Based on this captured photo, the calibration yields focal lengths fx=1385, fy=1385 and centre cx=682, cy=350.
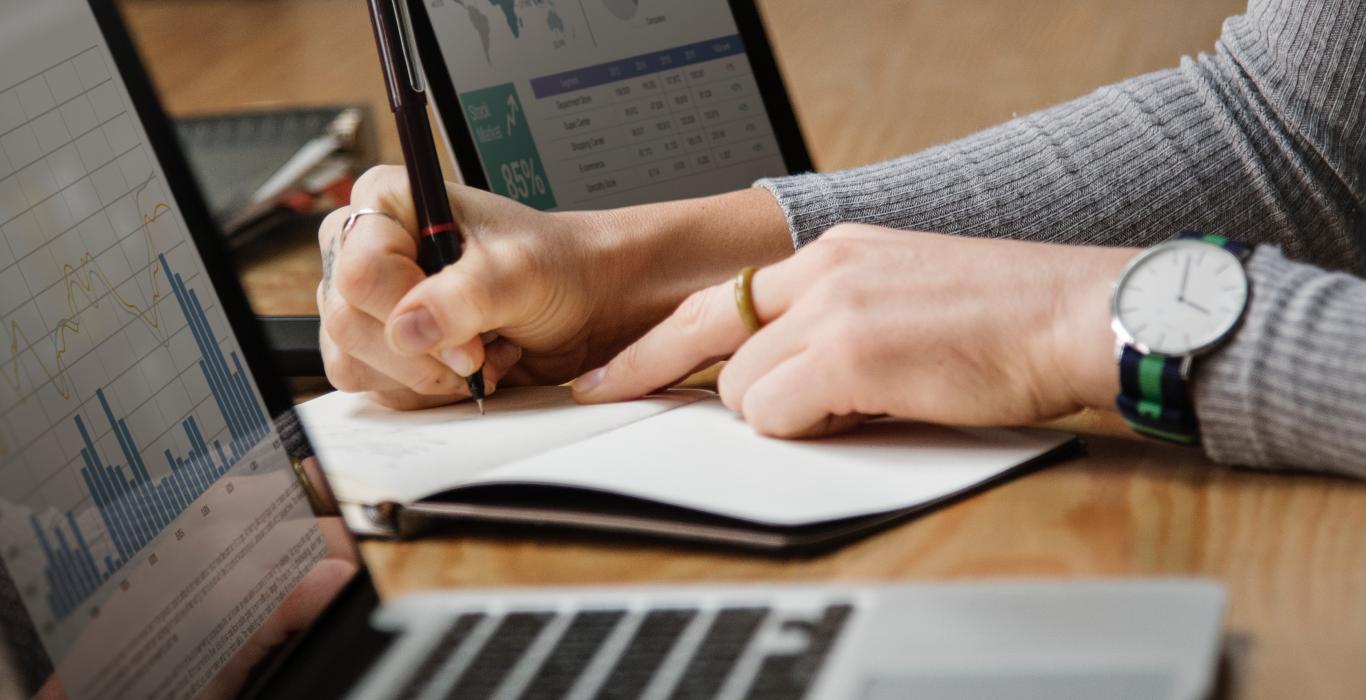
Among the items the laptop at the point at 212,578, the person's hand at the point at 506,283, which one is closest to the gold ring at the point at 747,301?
the person's hand at the point at 506,283

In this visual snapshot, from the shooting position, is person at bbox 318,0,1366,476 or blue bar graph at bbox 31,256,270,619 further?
person at bbox 318,0,1366,476

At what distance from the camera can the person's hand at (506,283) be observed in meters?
0.71

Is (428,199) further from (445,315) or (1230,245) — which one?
(1230,245)

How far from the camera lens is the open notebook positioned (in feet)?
1.89

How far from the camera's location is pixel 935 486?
23.5 inches

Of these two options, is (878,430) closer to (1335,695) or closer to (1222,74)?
(1335,695)

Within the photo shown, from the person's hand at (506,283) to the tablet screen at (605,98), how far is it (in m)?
0.14

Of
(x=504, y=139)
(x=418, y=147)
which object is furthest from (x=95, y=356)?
(x=504, y=139)

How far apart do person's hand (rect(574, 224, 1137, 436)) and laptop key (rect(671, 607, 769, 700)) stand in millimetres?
182

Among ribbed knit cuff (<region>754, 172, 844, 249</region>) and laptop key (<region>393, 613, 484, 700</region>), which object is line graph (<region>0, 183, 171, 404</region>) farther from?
ribbed knit cuff (<region>754, 172, 844, 249</region>)

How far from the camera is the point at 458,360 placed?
0.72 m

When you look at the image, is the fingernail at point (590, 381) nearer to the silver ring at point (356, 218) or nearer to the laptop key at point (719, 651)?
the silver ring at point (356, 218)

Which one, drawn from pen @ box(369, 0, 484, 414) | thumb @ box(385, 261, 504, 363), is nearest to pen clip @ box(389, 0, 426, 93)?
pen @ box(369, 0, 484, 414)

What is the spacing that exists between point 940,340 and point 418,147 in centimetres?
30
